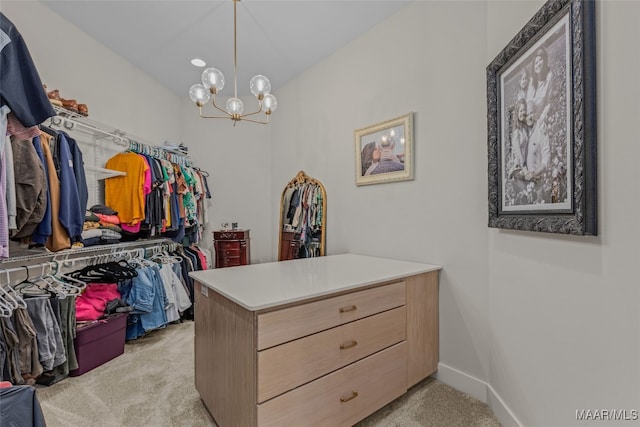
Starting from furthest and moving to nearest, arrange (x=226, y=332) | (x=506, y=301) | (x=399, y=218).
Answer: (x=399, y=218) < (x=506, y=301) < (x=226, y=332)

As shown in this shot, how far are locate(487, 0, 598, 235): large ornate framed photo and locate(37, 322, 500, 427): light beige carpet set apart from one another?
3.76 feet

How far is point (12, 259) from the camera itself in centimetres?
197

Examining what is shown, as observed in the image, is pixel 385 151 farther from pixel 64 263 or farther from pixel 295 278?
pixel 64 263

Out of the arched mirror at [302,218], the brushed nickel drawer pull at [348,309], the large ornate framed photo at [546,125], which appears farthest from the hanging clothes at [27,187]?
the large ornate framed photo at [546,125]

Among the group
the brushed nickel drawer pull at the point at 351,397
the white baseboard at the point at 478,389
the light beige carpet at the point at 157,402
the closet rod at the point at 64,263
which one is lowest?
the light beige carpet at the point at 157,402

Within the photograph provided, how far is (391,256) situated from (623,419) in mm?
1567

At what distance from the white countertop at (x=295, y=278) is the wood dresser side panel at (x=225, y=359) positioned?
0.20 feet

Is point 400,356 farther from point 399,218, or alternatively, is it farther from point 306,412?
point 399,218

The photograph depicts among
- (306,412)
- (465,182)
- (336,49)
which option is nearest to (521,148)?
(465,182)

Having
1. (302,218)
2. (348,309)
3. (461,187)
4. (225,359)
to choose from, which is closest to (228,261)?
(302,218)

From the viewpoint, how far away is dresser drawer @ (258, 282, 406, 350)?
1.21 meters

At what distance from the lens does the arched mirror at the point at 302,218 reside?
310 cm

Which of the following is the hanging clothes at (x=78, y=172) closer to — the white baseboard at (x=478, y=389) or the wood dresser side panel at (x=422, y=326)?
the wood dresser side panel at (x=422, y=326)

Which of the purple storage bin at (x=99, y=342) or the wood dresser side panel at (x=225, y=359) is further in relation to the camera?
the purple storage bin at (x=99, y=342)
